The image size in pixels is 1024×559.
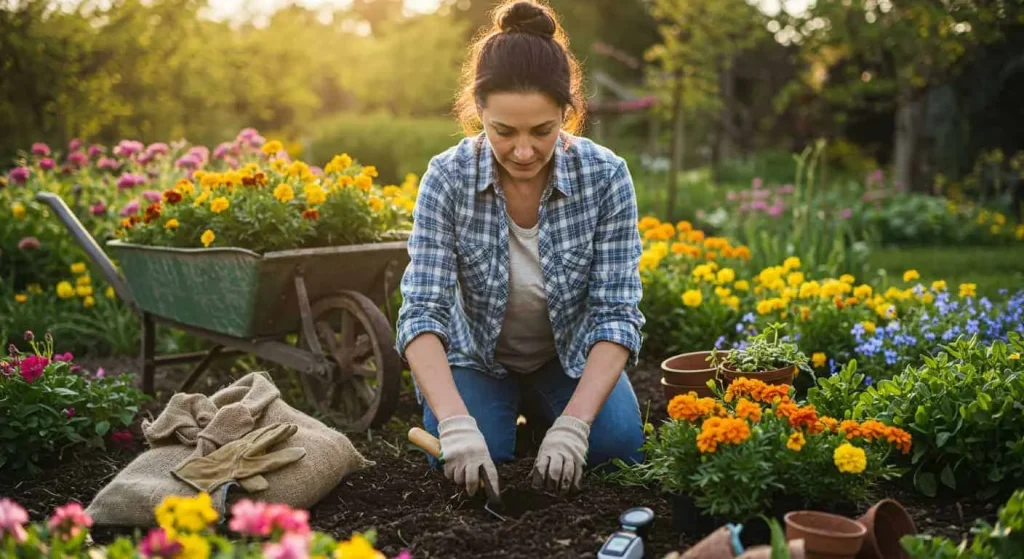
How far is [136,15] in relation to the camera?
823 cm

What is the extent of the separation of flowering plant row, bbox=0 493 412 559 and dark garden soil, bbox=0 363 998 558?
1.97 ft

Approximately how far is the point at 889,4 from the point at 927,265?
10.0 ft

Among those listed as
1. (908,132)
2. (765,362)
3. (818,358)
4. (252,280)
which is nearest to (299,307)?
(252,280)

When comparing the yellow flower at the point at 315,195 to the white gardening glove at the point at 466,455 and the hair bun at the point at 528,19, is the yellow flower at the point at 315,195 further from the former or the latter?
the white gardening glove at the point at 466,455

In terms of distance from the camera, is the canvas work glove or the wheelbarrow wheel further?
the wheelbarrow wheel

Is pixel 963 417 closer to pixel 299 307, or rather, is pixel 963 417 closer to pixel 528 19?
pixel 528 19

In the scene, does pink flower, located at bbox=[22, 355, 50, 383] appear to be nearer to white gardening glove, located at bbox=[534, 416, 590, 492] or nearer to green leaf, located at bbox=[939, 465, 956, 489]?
white gardening glove, located at bbox=[534, 416, 590, 492]

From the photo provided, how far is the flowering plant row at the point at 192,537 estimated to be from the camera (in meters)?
1.31

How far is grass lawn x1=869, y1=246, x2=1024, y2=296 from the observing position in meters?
5.64

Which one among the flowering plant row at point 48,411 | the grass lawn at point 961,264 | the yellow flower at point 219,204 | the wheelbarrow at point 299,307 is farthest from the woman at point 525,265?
the grass lawn at point 961,264

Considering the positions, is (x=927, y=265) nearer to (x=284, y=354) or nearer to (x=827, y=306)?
(x=827, y=306)

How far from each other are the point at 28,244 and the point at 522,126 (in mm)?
3412

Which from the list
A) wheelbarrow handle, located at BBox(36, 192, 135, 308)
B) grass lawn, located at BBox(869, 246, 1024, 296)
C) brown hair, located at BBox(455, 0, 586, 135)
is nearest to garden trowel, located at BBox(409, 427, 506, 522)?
brown hair, located at BBox(455, 0, 586, 135)

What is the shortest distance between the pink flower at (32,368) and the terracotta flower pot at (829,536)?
220 cm
